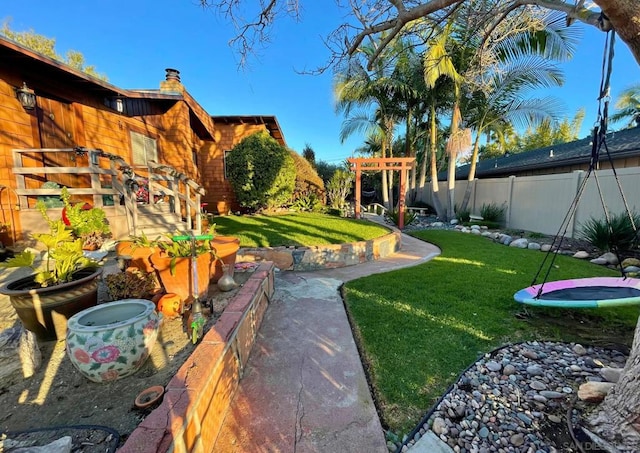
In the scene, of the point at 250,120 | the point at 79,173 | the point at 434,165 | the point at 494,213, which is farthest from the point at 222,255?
the point at 434,165

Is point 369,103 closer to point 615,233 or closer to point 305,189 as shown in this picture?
point 305,189

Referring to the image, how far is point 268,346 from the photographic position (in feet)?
8.64

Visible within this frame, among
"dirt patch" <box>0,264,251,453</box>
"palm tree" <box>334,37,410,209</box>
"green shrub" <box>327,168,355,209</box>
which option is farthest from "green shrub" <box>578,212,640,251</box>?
"palm tree" <box>334,37,410,209</box>

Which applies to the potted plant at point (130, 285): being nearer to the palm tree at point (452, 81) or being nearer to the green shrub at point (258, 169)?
the green shrub at point (258, 169)

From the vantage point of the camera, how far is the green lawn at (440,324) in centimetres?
205

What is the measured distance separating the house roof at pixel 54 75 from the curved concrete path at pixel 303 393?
20.6 feet

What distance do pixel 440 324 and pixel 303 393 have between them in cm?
167

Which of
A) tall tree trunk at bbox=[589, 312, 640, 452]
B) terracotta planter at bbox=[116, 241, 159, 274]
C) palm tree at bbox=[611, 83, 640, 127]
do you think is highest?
palm tree at bbox=[611, 83, 640, 127]

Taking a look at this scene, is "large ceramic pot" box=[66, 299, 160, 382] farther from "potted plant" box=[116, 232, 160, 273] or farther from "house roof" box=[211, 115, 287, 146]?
"house roof" box=[211, 115, 287, 146]

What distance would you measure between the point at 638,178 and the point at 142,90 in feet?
41.5

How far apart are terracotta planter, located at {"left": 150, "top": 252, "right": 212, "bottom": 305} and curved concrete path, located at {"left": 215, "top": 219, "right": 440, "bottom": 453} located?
2.78 ft

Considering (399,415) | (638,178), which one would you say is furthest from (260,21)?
(638,178)

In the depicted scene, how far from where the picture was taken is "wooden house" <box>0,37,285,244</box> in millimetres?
4871

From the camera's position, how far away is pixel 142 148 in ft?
28.1
